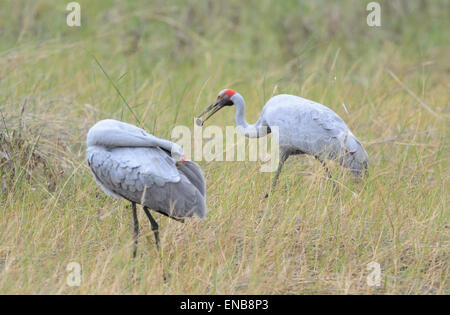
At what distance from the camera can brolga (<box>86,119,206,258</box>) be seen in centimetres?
400

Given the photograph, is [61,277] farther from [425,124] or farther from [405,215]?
[425,124]

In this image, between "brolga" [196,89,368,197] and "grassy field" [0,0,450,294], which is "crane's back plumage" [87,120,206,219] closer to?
"grassy field" [0,0,450,294]

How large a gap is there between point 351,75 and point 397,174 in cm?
316

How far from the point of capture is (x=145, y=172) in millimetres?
3967

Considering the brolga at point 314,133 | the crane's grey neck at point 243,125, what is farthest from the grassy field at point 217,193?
the crane's grey neck at point 243,125

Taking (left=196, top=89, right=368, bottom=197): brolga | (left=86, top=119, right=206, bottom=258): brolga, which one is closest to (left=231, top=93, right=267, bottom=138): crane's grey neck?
(left=196, top=89, right=368, bottom=197): brolga

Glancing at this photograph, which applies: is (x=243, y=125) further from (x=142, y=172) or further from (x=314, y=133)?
(x=142, y=172)

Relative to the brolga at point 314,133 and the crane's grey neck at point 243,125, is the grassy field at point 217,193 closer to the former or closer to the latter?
the brolga at point 314,133

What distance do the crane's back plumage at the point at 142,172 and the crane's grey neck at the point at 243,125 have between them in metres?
1.36

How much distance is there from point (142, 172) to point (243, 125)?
1.73 meters

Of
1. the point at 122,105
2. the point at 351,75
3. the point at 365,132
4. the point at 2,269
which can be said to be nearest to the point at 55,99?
the point at 122,105

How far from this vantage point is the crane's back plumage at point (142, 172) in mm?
3998

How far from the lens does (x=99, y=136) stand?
13.4 ft

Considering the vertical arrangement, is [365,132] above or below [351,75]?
below
